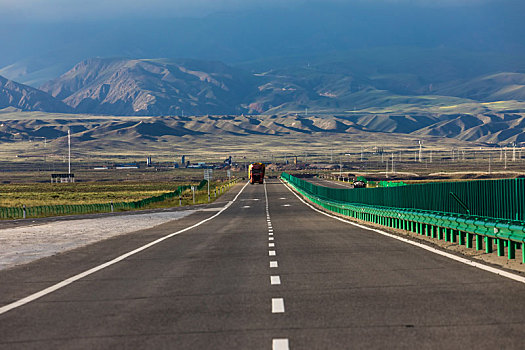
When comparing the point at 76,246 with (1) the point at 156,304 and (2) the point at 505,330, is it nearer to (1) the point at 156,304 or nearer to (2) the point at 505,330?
(1) the point at 156,304

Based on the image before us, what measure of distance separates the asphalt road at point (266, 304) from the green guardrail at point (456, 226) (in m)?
1.36

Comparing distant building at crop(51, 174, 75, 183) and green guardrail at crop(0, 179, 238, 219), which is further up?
distant building at crop(51, 174, 75, 183)

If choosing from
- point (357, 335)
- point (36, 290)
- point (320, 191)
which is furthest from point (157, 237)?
point (320, 191)

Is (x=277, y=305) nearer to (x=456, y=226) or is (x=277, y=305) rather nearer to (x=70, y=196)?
(x=456, y=226)

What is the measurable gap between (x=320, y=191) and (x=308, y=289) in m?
54.8

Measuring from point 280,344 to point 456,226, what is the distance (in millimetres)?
13652

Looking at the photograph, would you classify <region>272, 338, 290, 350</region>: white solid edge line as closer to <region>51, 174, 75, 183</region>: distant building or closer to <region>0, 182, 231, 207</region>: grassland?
<region>0, 182, 231, 207</region>: grassland

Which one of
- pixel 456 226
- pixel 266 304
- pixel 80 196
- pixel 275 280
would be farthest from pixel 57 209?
pixel 266 304

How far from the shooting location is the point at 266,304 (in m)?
11.4

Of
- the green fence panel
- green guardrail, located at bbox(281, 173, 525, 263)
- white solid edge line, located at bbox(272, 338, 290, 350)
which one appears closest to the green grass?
green guardrail, located at bbox(281, 173, 525, 263)

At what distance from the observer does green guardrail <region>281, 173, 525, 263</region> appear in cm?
1706

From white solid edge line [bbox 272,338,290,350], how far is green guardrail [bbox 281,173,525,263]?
8.55 meters

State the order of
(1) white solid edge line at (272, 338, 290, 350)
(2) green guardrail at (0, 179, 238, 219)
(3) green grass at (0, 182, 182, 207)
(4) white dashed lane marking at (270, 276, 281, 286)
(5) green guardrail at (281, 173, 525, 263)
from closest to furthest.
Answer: (1) white solid edge line at (272, 338, 290, 350) → (4) white dashed lane marking at (270, 276, 281, 286) → (5) green guardrail at (281, 173, 525, 263) → (2) green guardrail at (0, 179, 238, 219) → (3) green grass at (0, 182, 182, 207)

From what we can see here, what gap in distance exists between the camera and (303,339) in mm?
8883
